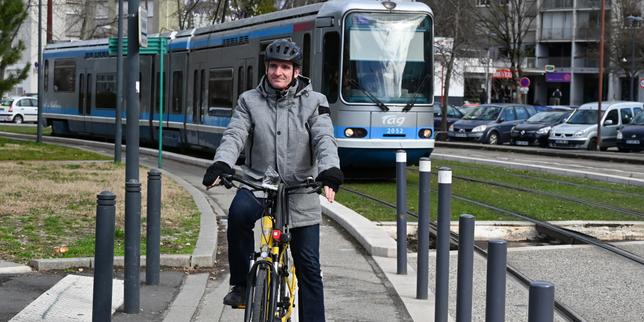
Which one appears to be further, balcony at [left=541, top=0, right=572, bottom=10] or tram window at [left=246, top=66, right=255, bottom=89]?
balcony at [left=541, top=0, right=572, bottom=10]

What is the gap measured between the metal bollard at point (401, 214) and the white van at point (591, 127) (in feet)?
96.7

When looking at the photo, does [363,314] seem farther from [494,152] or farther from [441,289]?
[494,152]

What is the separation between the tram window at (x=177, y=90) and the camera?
28441 mm

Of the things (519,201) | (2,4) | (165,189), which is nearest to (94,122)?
(2,4)

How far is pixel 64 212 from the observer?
13.2 m

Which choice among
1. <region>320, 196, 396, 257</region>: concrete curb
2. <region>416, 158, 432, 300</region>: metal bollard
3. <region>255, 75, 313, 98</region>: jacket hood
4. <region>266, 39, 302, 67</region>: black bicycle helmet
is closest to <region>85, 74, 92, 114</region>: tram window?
<region>320, 196, 396, 257</region>: concrete curb

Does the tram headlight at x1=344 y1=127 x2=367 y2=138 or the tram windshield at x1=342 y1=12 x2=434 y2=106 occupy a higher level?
the tram windshield at x1=342 y1=12 x2=434 y2=106

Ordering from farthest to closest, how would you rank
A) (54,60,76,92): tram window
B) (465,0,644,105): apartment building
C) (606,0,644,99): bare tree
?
(465,0,644,105): apartment building
(606,0,644,99): bare tree
(54,60,76,92): tram window

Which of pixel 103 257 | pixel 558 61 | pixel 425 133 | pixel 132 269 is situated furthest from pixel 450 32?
pixel 103 257

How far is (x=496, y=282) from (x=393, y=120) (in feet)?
48.6

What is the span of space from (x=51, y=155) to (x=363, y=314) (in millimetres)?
18851

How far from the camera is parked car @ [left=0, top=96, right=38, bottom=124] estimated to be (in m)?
60.5

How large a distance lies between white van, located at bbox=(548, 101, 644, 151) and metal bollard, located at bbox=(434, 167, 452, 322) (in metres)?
31.3

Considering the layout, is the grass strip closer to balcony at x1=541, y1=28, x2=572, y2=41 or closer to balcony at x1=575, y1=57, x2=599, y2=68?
balcony at x1=575, y1=57, x2=599, y2=68
